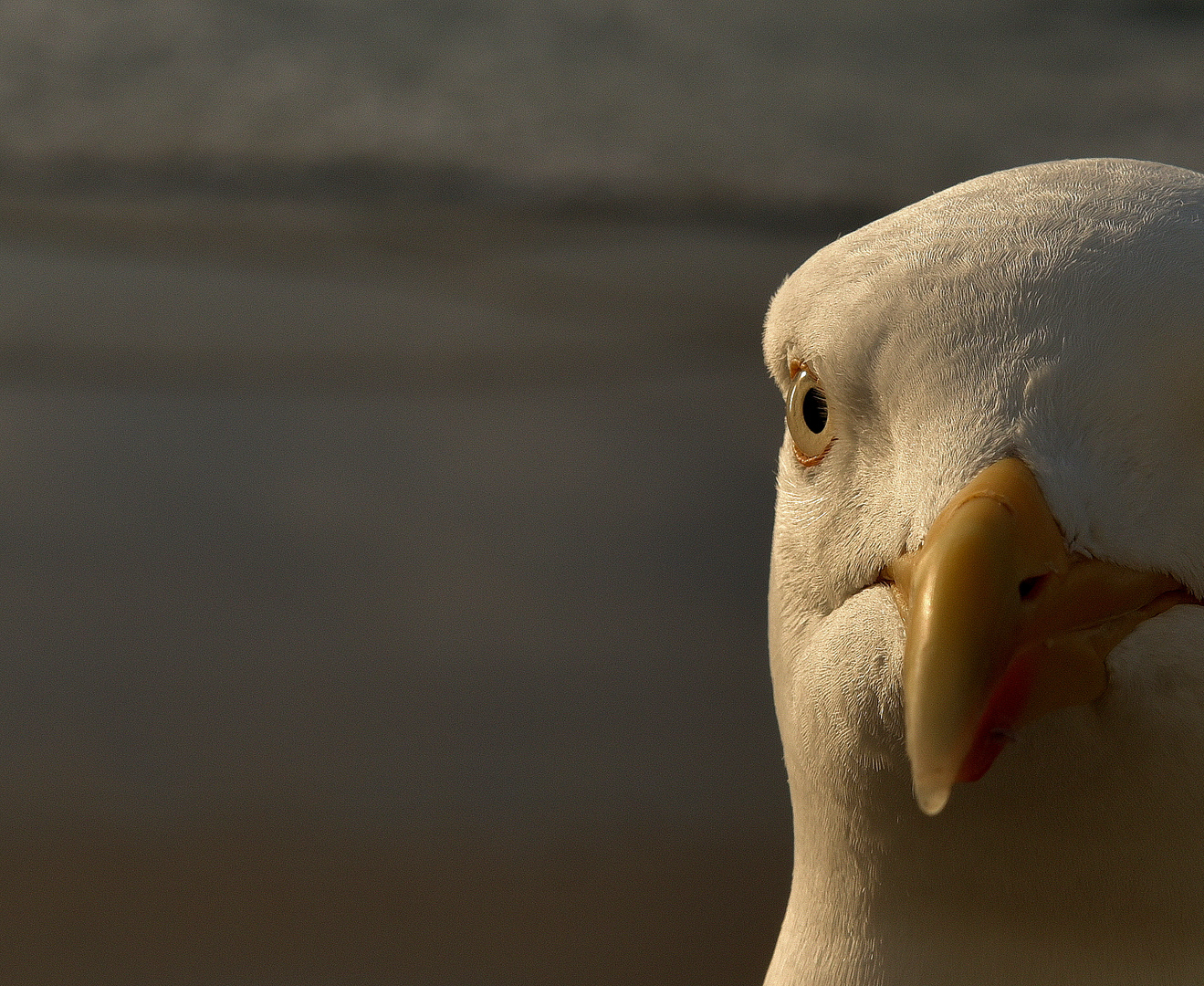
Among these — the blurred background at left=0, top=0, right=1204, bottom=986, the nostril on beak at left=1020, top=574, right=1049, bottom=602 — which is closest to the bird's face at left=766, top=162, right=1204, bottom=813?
the nostril on beak at left=1020, top=574, right=1049, bottom=602

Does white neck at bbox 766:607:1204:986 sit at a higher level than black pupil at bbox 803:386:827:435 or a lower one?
lower

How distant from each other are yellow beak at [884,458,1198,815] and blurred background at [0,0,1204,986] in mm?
1248

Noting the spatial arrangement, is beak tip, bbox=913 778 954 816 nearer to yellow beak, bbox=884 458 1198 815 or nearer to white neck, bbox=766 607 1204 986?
yellow beak, bbox=884 458 1198 815

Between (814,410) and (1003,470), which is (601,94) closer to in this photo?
(814,410)

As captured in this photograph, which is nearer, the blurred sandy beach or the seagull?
the seagull

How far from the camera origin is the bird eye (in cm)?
101

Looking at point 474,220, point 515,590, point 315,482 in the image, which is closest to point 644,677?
point 515,590

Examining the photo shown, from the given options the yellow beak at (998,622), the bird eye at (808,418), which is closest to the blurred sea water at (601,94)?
the bird eye at (808,418)

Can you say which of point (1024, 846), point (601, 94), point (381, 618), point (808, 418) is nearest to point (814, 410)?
point (808, 418)

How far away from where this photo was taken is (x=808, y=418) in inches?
40.6

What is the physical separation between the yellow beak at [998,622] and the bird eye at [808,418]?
187 millimetres

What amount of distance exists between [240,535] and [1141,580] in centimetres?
205

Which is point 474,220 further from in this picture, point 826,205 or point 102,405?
point 102,405

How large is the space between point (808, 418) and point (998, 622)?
0.32 meters
